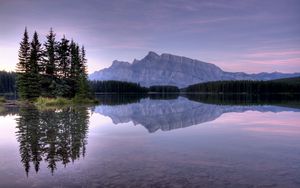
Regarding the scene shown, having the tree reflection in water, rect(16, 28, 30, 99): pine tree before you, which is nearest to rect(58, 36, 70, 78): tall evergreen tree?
rect(16, 28, 30, 99): pine tree

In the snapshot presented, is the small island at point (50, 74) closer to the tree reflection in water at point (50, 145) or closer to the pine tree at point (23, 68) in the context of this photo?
the pine tree at point (23, 68)

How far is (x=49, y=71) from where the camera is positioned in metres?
69.8

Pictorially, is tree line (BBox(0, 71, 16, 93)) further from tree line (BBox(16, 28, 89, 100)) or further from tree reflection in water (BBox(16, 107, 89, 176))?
tree reflection in water (BBox(16, 107, 89, 176))

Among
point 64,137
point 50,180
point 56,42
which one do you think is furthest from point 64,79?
point 50,180

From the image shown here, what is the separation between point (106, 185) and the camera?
34.6 feet

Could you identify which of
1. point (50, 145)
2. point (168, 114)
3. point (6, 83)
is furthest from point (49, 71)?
point (6, 83)

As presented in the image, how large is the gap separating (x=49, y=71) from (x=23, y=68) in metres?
5.82

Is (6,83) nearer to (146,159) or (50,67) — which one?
(50,67)

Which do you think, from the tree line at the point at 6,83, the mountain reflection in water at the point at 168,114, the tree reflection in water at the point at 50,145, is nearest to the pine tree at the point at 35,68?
the mountain reflection in water at the point at 168,114

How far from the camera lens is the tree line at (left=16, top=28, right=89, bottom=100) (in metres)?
64.8

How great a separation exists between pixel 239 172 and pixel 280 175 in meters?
1.59

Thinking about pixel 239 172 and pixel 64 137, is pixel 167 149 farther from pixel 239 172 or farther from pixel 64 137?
pixel 64 137

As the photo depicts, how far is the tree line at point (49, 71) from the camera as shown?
64.8m

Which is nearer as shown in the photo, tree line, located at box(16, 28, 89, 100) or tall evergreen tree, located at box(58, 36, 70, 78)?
tree line, located at box(16, 28, 89, 100)
